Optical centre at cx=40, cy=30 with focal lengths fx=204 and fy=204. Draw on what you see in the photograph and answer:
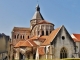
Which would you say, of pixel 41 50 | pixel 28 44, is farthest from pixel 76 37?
pixel 41 50

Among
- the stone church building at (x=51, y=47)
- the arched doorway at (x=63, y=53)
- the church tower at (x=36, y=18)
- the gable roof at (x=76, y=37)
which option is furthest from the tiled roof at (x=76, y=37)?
the arched doorway at (x=63, y=53)

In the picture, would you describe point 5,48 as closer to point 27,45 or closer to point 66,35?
point 27,45

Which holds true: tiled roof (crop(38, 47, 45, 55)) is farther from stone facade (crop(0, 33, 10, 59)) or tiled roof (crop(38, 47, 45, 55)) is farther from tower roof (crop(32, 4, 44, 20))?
tower roof (crop(32, 4, 44, 20))

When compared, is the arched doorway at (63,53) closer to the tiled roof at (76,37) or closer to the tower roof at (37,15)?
the tiled roof at (76,37)

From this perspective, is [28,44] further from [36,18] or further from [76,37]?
[76,37]

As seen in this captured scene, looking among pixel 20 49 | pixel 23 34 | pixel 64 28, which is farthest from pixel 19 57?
pixel 23 34

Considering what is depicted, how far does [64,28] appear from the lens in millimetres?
44688

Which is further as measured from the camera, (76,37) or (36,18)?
(36,18)

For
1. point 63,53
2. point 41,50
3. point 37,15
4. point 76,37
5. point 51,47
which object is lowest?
point 63,53

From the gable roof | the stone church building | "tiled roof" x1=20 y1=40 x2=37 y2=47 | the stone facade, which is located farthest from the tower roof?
"tiled roof" x1=20 y1=40 x2=37 y2=47

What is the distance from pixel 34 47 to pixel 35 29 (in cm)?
1426

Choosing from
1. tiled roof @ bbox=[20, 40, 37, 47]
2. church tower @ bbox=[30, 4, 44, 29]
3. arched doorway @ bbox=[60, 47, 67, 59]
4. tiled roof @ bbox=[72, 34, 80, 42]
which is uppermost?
church tower @ bbox=[30, 4, 44, 29]

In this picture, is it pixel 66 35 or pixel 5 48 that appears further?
pixel 5 48

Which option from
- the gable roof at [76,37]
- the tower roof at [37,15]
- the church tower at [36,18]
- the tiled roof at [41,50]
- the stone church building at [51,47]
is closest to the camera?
the stone church building at [51,47]
